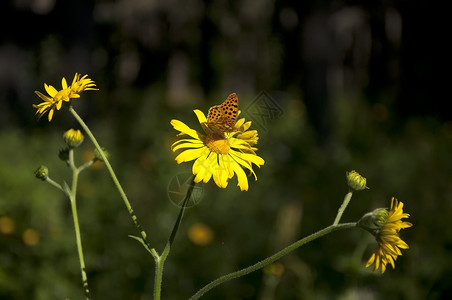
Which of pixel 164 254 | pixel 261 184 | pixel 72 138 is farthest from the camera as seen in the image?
pixel 261 184

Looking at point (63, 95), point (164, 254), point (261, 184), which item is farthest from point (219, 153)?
point (261, 184)

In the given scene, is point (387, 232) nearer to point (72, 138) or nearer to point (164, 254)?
point (164, 254)

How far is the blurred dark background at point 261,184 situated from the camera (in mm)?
2355

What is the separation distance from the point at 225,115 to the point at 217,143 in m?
0.06

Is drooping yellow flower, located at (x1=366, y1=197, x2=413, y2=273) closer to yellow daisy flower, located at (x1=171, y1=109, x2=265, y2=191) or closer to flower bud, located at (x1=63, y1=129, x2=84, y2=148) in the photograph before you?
yellow daisy flower, located at (x1=171, y1=109, x2=265, y2=191)

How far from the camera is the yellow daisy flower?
877mm

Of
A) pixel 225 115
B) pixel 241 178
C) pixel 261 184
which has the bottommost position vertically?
pixel 241 178

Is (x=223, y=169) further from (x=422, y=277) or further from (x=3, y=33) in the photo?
(x=3, y=33)

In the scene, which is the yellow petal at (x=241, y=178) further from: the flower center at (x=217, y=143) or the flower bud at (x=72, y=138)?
the flower bud at (x=72, y=138)

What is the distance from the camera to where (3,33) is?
5379 mm

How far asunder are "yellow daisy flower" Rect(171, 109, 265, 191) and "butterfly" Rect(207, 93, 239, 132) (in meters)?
0.02

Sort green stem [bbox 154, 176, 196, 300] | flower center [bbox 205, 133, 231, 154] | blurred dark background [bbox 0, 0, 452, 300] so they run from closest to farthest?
1. green stem [bbox 154, 176, 196, 300]
2. flower center [bbox 205, 133, 231, 154]
3. blurred dark background [bbox 0, 0, 452, 300]

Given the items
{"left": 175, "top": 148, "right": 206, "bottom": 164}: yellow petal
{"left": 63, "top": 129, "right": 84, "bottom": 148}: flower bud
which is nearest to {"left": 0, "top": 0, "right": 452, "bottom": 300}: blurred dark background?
{"left": 175, "top": 148, "right": 206, "bottom": 164}: yellow petal

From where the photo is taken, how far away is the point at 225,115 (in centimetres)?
95
